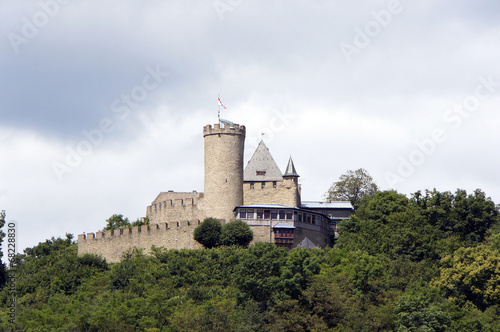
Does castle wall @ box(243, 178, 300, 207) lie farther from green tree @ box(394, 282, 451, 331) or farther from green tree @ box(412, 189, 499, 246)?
green tree @ box(394, 282, 451, 331)

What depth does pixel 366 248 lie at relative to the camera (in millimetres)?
67938

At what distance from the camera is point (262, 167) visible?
258ft

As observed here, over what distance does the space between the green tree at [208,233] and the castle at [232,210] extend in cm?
78

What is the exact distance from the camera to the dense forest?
55062 mm

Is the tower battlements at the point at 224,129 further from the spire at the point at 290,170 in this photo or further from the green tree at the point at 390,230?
the green tree at the point at 390,230

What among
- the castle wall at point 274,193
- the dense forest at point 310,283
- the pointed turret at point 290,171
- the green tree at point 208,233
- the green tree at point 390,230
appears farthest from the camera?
the pointed turret at point 290,171

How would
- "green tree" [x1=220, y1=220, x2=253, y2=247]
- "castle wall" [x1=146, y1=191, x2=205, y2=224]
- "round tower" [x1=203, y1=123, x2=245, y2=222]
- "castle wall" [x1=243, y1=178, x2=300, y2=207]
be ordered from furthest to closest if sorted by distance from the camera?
"castle wall" [x1=243, y1=178, x2=300, y2=207] → "castle wall" [x1=146, y1=191, x2=205, y2=224] → "round tower" [x1=203, y1=123, x2=245, y2=222] → "green tree" [x1=220, y1=220, x2=253, y2=247]

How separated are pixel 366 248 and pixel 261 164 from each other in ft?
45.9

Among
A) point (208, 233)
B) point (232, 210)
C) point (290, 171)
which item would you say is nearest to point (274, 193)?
point (290, 171)

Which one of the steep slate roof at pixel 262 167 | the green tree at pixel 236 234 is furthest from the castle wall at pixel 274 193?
the green tree at pixel 236 234

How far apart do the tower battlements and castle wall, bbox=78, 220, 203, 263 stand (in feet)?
22.5

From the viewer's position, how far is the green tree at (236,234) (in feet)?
227

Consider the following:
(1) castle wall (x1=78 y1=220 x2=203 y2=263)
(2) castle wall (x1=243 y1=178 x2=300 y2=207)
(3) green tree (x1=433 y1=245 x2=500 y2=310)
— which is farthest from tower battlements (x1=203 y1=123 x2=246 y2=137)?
(3) green tree (x1=433 y1=245 x2=500 y2=310)

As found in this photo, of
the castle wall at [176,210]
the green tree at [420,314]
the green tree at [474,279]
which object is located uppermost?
the castle wall at [176,210]
